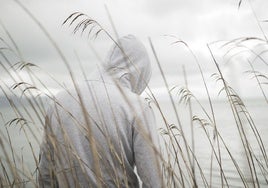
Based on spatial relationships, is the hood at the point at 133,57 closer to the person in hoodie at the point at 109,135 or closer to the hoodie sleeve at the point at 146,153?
the person in hoodie at the point at 109,135

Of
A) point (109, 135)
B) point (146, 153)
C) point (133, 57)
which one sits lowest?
point (146, 153)

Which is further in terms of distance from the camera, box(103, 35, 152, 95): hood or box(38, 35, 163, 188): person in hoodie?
box(103, 35, 152, 95): hood

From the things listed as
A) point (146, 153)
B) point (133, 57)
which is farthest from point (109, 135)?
point (133, 57)

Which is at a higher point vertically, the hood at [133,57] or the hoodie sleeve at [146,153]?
the hood at [133,57]

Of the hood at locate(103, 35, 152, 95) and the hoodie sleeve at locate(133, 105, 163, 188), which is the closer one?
the hoodie sleeve at locate(133, 105, 163, 188)

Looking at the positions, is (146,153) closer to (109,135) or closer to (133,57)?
(109,135)

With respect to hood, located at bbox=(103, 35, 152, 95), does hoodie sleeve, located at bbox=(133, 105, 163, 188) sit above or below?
below

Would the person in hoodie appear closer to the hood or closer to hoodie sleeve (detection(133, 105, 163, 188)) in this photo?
hoodie sleeve (detection(133, 105, 163, 188))

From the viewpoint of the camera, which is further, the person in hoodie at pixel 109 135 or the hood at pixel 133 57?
the hood at pixel 133 57

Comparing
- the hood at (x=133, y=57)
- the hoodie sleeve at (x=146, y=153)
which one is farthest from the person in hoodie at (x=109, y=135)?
the hood at (x=133, y=57)

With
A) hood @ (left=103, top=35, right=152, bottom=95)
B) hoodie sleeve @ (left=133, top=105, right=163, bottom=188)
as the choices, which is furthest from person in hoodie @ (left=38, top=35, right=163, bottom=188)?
hood @ (left=103, top=35, right=152, bottom=95)

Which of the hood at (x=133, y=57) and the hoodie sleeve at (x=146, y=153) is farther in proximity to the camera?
the hood at (x=133, y=57)

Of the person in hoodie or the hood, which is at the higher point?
the hood

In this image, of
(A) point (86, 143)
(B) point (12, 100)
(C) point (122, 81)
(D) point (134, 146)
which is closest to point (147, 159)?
(D) point (134, 146)
